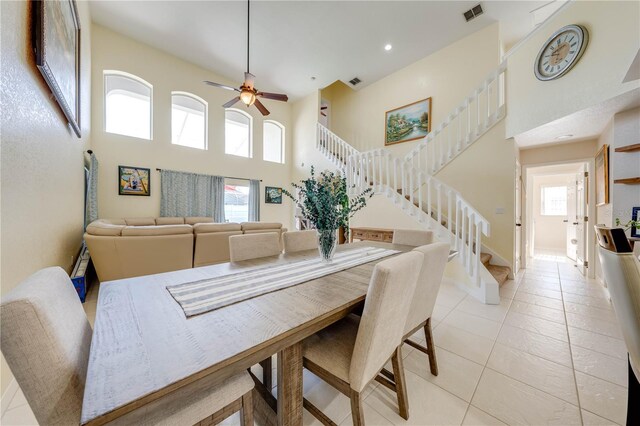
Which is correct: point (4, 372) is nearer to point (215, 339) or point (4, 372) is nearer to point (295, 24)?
point (215, 339)

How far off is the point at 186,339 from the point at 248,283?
1.77 ft

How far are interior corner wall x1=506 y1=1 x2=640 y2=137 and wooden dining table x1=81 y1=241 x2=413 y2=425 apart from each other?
3.47 meters

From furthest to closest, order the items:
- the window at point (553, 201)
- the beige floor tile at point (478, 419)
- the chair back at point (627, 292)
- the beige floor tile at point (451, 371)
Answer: the window at point (553, 201) → the beige floor tile at point (451, 371) → the beige floor tile at point (478, 419) → the chair back at point (627, 292)

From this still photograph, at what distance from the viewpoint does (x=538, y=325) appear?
223cm

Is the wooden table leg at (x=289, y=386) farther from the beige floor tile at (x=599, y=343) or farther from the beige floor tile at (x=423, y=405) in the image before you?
the beige floor tile at (x=599, y=343)

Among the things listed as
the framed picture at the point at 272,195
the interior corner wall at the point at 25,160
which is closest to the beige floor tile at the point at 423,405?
the interior corner wall at the point at 25,160

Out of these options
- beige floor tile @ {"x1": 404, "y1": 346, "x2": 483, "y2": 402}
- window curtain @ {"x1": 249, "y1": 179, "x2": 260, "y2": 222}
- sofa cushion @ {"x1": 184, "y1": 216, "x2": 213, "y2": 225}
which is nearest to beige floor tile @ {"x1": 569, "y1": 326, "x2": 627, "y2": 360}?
beige floor tile @ {"x1": 404, "y1": 346, "x2": 483, "y2": 402}

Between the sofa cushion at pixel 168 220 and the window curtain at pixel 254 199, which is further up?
the window curtain at pixel 254 199

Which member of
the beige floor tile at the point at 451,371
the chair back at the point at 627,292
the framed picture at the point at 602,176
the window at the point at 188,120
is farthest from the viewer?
the window at the point at 188,120

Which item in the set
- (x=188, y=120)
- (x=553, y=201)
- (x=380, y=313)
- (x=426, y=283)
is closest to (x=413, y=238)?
(x=426, y=283)

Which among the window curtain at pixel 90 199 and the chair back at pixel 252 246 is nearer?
the chair back at pixel 252 246

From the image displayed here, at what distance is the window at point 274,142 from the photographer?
7227mm

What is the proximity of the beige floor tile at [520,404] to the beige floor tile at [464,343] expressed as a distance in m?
0.23

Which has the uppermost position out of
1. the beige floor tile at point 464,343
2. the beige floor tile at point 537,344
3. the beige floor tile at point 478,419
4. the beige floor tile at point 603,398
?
the beige floor tile at point 537,344
